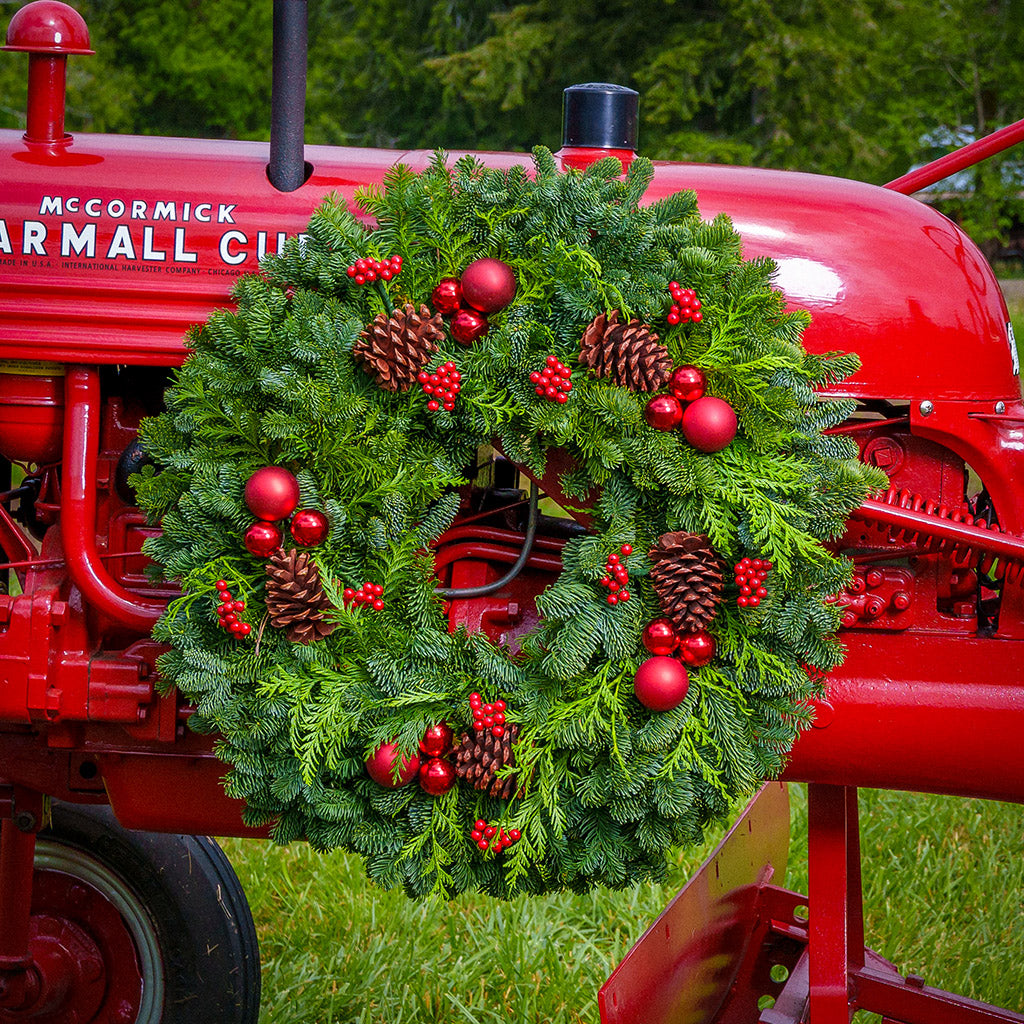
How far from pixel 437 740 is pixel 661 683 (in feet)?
0.94

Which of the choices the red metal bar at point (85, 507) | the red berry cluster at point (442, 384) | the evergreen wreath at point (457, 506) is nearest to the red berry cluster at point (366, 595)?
the evergreen wreath at point (457, 506)

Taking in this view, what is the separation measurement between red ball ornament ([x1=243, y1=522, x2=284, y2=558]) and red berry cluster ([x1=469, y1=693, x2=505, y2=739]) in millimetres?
305

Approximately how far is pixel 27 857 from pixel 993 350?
1.73 m

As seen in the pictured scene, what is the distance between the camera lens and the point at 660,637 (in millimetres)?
1436

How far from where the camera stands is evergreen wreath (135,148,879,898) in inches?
56.6

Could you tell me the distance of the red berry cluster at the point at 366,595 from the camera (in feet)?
4.85

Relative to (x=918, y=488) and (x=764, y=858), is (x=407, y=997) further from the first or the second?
(x=918, y=488)

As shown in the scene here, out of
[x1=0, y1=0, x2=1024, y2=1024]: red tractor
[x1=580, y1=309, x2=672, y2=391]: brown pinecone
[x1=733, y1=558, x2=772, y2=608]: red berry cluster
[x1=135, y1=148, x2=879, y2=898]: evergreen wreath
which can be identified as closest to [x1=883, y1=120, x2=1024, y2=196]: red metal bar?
[x1=0, y1=0, x2=1024, y2=1024]: red tractor

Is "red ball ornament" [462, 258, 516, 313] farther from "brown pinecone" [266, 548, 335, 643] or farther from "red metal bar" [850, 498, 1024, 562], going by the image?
"red metal bar" [850, 498, 1024, 562]

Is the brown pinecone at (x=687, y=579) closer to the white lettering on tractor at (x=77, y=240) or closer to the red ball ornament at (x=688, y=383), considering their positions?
the red ball ornament at (x=688, y=383)

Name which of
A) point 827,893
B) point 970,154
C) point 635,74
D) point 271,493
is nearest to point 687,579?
point 271,493

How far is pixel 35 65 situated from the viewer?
5.46ft

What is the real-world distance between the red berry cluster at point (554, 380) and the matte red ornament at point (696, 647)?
1.06 feet

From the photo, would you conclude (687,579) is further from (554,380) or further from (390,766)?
(390,766)
